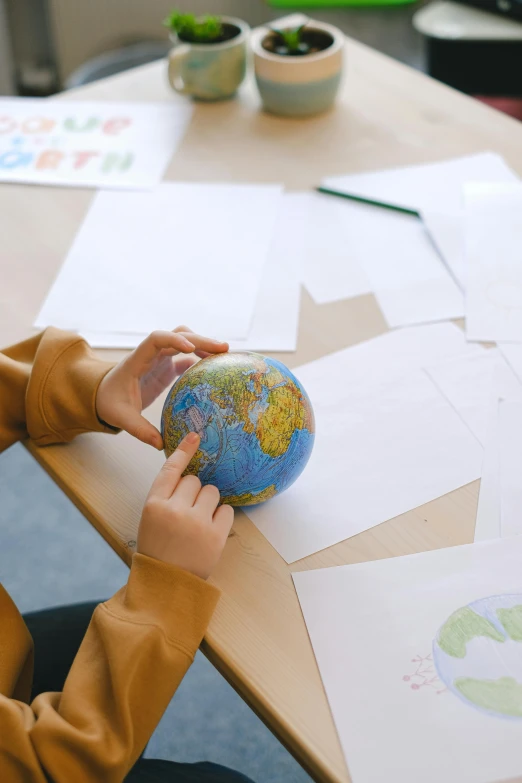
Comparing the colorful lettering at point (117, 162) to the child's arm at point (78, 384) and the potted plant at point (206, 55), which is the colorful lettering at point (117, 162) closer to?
the potted plant at point (206, 55)

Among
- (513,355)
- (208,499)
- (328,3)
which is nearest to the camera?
(208,499)

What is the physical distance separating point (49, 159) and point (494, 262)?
0.74 metres

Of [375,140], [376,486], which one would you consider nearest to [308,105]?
[375,140]

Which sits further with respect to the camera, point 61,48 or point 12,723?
point 61,48

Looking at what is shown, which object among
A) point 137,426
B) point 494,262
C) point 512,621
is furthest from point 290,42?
point 512,621

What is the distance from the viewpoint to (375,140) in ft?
4.22

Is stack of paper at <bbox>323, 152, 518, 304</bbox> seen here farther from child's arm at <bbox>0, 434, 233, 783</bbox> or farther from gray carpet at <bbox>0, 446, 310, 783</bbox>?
gray carpet at <bbox>0, 446, 310, 783</bbox>

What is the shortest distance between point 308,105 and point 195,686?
3.39ft

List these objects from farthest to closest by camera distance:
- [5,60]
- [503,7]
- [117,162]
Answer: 1. [5,60]
2. [503,7]
3. [117,162]

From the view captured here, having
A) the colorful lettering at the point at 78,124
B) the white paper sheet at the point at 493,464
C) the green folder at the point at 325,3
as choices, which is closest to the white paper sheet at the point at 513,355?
the white paper sheet at the point at 493,464

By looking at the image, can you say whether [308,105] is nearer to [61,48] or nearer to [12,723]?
[12,723]

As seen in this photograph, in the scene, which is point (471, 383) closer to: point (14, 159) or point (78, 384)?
point (78, 384)

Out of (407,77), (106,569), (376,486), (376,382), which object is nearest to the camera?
(376,486)

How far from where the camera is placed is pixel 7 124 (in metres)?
1.39
